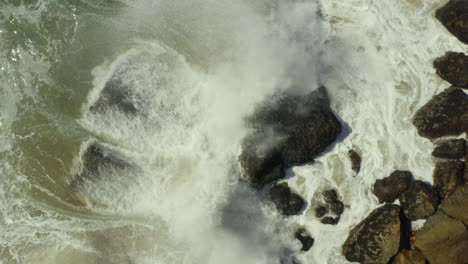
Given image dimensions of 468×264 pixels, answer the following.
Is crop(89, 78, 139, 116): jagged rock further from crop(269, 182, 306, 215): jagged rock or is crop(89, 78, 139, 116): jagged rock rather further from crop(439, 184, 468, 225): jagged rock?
crop(439, 184, 468, 225): jagged rock

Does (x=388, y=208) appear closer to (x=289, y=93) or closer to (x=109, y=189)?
(x=289, y=93)

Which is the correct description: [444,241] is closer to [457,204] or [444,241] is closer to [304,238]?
[457,204]

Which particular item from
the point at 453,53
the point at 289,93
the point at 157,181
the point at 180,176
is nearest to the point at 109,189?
the point at 157,181

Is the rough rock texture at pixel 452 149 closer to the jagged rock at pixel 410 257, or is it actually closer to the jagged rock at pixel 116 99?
the jagged rock at pixel 410 257

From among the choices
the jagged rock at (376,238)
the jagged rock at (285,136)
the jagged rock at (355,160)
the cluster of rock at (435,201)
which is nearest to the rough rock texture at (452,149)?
the cluster of rock at (435,201)

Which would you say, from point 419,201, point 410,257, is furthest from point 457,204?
point 410,257

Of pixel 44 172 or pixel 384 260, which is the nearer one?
pixel 384 260
